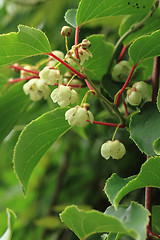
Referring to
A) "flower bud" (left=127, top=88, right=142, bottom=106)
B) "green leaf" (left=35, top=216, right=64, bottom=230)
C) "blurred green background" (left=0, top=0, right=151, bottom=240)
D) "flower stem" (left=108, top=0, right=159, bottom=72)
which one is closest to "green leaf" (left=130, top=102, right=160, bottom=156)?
"flower bud" (left=127, top=88, right=142, bottom=106)

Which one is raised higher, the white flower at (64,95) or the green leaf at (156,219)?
the white flower at (64,95)

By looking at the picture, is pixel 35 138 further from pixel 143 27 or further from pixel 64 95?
pixel 143 27

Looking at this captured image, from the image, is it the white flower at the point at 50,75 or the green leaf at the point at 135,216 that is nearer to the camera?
the green leaf at the point at 135,216

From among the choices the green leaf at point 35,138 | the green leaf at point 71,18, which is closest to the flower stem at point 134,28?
the green leaf at point 71,18

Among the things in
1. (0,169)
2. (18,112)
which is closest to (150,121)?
(18,112)

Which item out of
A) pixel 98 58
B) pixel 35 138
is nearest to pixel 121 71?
pixel 98 58

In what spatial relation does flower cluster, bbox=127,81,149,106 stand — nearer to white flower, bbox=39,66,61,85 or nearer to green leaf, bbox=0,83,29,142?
white flower, bbox=39,66,61,85

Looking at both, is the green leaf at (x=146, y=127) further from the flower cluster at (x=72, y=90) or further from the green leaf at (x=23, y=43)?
the green leaf at (x=23, y=43)

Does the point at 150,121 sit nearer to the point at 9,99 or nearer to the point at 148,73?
the point at 148,73
